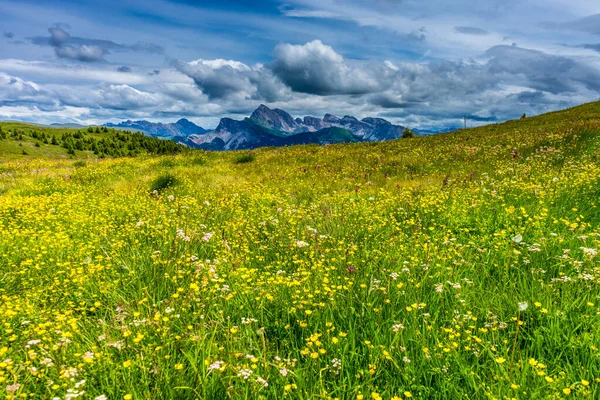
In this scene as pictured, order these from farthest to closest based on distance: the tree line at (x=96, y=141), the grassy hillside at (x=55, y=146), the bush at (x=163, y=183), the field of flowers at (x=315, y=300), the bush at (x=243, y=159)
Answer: the tree line at (x=96, y=141), the grassy hillside at (x=55, y=146), the bush at (x=243, y=159), the bush at (x=163, y=183), the field of flowers at (x=315, y=300)

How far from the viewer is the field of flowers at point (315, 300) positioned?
112 inches

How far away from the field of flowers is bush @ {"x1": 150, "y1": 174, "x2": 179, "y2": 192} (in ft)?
8.29

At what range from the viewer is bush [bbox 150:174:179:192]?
40.5 feet

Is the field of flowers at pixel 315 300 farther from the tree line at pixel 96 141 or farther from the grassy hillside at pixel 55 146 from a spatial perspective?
the grassy hillside at pixel 55 146

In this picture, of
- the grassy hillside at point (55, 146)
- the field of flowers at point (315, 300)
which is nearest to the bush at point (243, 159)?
the field of flowers at point (315, 300)

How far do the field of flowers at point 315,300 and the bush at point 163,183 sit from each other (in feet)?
8.29

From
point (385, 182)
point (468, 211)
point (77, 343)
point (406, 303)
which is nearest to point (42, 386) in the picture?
point (77, 343)

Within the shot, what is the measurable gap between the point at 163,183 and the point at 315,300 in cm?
1055

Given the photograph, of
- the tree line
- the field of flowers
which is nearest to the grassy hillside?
the tree line

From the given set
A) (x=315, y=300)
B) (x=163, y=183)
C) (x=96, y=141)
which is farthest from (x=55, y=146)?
(x=315, y=300)

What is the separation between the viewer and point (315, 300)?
3998 mm

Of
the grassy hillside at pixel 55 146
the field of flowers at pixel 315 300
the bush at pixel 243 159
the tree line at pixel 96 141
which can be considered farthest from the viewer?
the tree line at pixel 96 141

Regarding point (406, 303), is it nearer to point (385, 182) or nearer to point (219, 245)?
point (219, 245)

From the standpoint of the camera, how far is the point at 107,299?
4.48 metres
